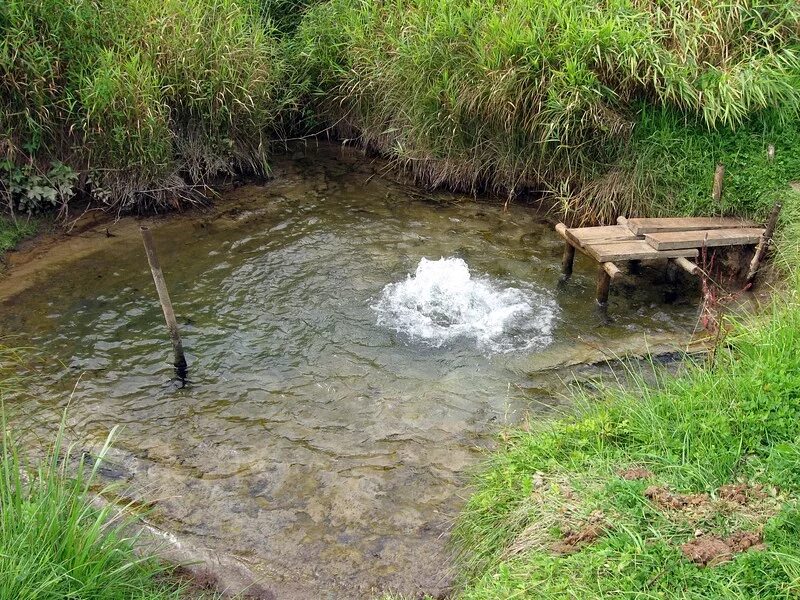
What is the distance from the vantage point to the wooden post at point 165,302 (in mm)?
5203

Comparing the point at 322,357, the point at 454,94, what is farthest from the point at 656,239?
the point at 322,357

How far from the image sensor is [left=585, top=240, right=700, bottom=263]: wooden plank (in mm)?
6328

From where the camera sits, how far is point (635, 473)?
3500mm

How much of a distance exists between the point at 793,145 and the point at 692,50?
4.53 feet

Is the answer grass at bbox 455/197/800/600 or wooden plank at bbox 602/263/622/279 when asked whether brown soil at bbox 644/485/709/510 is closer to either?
grass at bbox 455/197/800/600

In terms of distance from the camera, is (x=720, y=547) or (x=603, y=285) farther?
(x=603, y=285)

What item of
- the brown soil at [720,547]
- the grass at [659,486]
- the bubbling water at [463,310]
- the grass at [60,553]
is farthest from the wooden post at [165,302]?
the brown soil at [720,547]

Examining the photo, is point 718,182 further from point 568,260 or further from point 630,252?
point 568,260

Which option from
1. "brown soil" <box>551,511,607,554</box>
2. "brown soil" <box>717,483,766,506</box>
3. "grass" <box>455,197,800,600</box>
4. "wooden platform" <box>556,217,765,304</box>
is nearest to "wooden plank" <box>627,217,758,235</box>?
"wooden platform" <box>556,217,765,304</box>

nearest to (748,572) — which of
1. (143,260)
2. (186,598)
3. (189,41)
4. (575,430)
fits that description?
(575,430)

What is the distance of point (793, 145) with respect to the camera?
6652mm

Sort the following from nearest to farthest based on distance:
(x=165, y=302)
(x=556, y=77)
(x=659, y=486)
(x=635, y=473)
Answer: (x=659, y=486) < (x=635, y=473) < (x=165, y=302) < (x=556, y=77)

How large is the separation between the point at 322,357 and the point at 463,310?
1.50m

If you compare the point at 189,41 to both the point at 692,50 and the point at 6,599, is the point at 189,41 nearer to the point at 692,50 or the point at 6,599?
the point at 692,50
